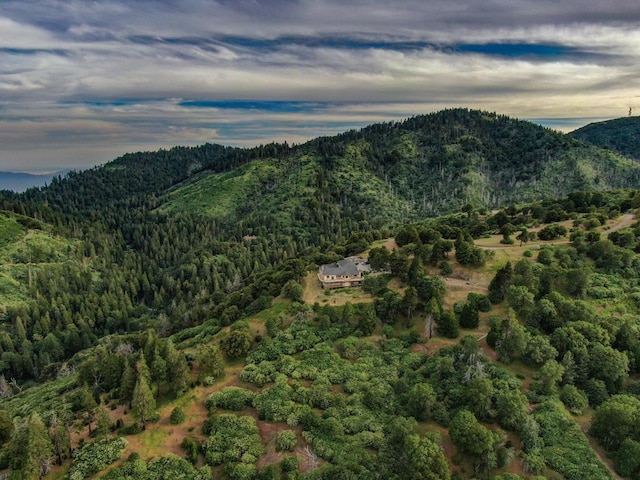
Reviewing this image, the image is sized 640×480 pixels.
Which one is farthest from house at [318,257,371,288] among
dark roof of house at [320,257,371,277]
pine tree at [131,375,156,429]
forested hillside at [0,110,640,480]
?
pine tree at [131,375,156,429]

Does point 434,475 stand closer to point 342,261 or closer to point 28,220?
point 342,261

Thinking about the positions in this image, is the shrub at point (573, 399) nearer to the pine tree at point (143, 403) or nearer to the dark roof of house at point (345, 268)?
the dark roof of house at point (345, 268)

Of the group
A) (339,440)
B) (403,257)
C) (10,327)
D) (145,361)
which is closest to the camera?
(339,440)

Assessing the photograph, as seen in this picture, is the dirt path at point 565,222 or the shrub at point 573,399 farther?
the dirt path at point 565,222

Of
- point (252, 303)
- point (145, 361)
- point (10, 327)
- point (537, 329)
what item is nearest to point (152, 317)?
point (10, 327)

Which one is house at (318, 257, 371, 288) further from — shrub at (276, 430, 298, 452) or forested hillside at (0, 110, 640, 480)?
shrub at (276, 430, 298, 452)

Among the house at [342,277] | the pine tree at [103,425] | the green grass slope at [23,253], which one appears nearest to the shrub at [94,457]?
the pine tree at [103,425]

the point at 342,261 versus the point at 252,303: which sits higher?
the point at 342,261

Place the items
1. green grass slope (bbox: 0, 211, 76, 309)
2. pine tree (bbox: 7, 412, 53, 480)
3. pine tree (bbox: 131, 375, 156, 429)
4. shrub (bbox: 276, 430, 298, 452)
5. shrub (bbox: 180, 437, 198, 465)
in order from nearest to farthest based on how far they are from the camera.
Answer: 1. pine tree (bbox: 7, 412, 53, 480)
2. shrub (bbox: 180, 437, 198, 465)
3. shrub (bbox: 276, 430, 298, 452)
4. pine tree (bbox: 131, 375, 156, 429)
5. green grass slope (bbox: 0, 211, 76, 309)
